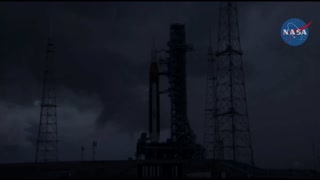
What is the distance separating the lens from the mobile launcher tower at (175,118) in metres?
124

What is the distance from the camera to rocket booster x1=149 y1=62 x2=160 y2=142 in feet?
411

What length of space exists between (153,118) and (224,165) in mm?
31781

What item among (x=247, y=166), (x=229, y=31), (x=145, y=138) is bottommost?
(x=247, y=166)

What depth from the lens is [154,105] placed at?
127000mm

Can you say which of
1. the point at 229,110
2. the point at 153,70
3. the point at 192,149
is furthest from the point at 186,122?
the point at 229,110

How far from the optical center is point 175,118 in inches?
4963

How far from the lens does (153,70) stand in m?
129

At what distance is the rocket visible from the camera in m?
125

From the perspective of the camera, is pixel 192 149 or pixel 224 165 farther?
pixel 192 149

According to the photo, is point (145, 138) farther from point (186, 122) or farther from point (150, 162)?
point (150, 162)

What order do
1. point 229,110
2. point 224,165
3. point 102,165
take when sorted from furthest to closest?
point 102,165 → point 224,165 → point 229,110

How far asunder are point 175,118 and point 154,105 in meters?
6.46

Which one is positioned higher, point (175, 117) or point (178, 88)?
point (178, 88)

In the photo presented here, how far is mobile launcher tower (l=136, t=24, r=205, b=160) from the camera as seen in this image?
124 m
